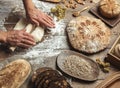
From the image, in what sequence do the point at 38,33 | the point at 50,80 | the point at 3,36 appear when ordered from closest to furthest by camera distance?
the point at 50,80 → the point at 3,36 → the point at 38,33

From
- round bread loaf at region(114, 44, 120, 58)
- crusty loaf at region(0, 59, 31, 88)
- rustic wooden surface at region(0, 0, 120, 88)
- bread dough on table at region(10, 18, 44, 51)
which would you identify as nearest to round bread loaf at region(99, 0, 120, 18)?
rustic wooden surface at region(0, 0, 120, 88)

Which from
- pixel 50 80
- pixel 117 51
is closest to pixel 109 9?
pixel 117 51

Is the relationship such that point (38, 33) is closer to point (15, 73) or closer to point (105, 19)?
point (15, 73)

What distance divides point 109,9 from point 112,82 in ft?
1.91

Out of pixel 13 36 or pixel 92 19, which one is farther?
pixel 92 19

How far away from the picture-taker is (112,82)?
1688 millimetres

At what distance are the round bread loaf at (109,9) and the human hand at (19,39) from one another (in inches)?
22.0

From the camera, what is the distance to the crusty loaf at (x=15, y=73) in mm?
1611

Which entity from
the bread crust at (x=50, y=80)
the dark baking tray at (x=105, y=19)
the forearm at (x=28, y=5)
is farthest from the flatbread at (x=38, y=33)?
the dark baking tray at (x=105, y=19)

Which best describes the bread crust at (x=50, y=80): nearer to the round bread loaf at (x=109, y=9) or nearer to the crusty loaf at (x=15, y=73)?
the crusty loaf at (x=15, y=73)

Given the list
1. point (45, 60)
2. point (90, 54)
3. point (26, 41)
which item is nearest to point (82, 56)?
point (90, 54)

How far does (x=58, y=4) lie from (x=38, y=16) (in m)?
0.25

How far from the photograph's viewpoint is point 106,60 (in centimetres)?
187

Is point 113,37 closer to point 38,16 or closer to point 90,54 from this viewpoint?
point 90,54
